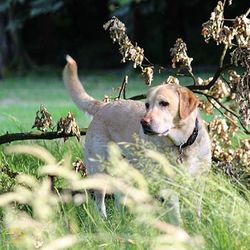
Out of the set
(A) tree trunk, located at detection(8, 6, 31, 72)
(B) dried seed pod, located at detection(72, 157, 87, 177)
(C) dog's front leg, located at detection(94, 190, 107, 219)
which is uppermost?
(B) dried seed pod, located at detection(72, 157, 87, 177)

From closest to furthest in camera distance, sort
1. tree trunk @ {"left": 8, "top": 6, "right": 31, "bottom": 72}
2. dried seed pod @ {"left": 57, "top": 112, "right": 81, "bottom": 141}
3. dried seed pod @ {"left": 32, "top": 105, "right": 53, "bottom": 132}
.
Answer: dried seed pod @ {"left": 57, "top": 112, "right": 81, "bottom": 141} → dried seed pod @ {"left": 32, "top": 105, "right": 53, "bottom": 132} → tree trunk @ {"left": 8, "top": 6, "right": 31, "bottom": 72}

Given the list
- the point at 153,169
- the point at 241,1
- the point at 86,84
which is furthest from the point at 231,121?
the point at 241,1

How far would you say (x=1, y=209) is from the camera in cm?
743

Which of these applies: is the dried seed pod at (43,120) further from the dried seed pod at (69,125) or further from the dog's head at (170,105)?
the dog's head at (170,105)

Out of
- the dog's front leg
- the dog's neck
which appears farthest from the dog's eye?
the dog's front leg

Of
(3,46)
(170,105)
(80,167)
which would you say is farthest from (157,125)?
(3,46)

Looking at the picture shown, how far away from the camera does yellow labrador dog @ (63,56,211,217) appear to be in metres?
6.99

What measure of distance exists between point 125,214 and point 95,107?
2.44 metres

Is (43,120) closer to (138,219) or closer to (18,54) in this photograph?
(138,219)

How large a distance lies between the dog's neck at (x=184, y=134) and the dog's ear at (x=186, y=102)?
9 centimetres

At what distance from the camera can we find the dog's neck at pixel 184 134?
720 centimetres

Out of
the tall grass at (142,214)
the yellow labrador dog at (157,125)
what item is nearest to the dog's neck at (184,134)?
the yellow labrador dog at (157,125)

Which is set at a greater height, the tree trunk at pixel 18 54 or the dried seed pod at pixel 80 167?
the dried seed pod at pixel 80 167

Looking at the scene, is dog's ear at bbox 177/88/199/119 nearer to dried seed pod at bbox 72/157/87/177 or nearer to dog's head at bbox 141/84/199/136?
dog's head at bbox 141/84/199/136
